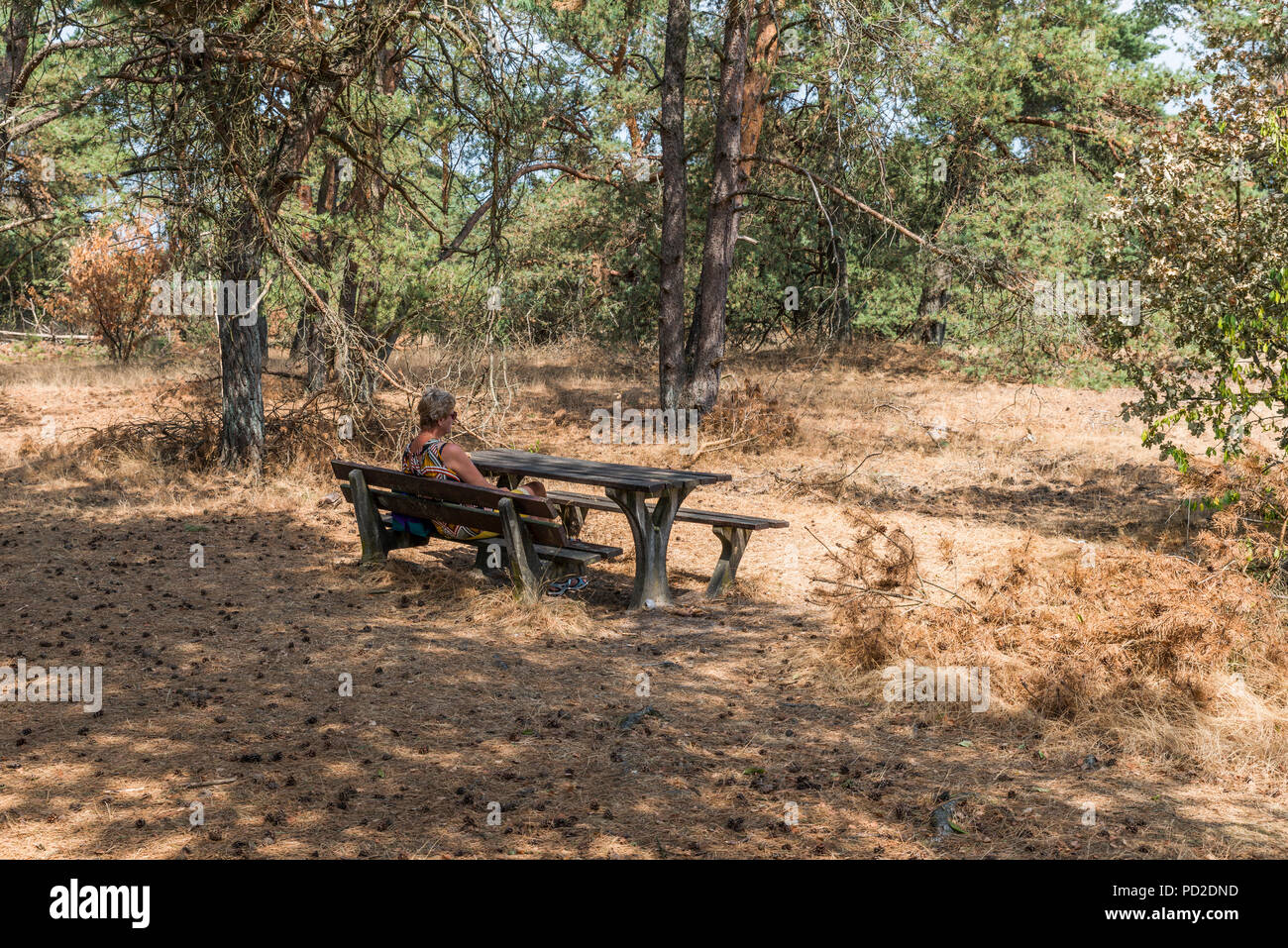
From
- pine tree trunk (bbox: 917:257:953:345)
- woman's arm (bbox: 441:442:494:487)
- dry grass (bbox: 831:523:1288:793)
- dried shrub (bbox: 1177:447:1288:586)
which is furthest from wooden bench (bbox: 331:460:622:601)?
pine tree trunk (bbox: 917:257:953:345)

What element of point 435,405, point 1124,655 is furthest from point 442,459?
point 1124,655

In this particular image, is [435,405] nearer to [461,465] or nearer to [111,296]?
[461,465]

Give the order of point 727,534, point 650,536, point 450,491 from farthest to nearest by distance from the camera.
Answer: point 727,534 < point 650,536 < point 450,491

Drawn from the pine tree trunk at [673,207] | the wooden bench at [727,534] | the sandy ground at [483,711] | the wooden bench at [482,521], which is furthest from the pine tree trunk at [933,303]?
the wooden bench at [482,521]

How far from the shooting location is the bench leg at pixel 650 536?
6.83m

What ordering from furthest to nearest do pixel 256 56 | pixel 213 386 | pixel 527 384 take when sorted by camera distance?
pixel 527 384 → pixel 213 386 → pixel 256 56

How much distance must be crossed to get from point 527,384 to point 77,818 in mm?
14289

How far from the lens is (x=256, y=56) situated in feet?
24.6

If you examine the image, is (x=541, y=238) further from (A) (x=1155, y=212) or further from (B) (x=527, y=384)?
(A) (x=1155, y=212)

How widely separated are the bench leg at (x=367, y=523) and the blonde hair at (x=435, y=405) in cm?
84

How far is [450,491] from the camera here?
6.74 m

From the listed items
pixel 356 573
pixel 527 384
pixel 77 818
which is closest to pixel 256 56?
pixel 356 573

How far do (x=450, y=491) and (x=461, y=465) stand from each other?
29 cm

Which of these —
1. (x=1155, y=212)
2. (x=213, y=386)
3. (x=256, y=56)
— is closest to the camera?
(x=256, y=56)
